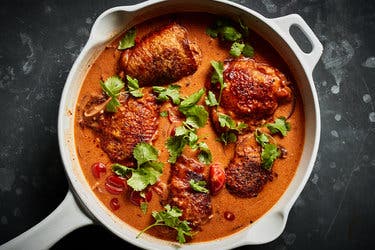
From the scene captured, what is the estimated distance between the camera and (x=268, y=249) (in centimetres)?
444

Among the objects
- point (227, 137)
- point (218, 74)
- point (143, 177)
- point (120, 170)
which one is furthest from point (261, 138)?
point (120, 170)

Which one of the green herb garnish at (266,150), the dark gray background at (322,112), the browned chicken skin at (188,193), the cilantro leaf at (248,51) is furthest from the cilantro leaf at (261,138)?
the dark gray background at (322,112)

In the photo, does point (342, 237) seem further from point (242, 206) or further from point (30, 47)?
point (30, 47)

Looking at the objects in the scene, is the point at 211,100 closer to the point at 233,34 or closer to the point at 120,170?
the point at 233,34

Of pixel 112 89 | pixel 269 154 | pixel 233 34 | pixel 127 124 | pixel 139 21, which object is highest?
pixel 139 21

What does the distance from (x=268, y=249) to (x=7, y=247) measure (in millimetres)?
2021

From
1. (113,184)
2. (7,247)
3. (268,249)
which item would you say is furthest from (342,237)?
(7,247)

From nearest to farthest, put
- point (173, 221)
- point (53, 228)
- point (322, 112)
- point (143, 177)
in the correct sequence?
point (53, 228) < point (143, 177) < point (173, 221) < point (322, 112)

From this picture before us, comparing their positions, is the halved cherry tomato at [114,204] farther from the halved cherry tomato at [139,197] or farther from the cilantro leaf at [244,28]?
the cilantro leaf at [244,28]

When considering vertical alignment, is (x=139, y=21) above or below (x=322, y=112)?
above

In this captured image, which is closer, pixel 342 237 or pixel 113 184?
pixel 113 184

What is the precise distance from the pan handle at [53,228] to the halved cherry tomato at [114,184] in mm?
304

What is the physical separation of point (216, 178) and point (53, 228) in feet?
3.88

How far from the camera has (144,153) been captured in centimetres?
389
